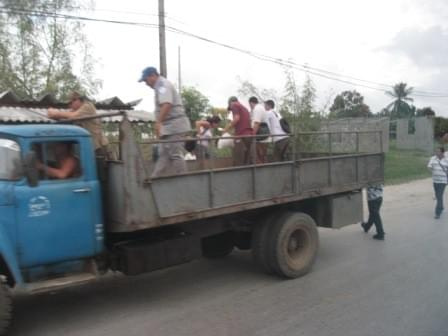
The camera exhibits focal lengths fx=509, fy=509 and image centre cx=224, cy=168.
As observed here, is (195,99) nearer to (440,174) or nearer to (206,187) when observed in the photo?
(440,174)

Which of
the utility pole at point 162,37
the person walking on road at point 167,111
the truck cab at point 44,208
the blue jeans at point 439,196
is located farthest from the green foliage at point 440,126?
the truck cab at point 44,208

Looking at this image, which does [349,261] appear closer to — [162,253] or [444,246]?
[444,246]

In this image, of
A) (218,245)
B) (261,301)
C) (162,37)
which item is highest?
(162,37)

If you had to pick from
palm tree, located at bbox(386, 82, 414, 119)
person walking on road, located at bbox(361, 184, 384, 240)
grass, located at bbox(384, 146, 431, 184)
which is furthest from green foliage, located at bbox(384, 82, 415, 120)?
person walking on road, located at bbox(361, 184, 384, 240)

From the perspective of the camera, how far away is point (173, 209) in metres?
5.12

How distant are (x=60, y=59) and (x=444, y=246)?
14.6m

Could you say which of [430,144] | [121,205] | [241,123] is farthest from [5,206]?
[430,144]

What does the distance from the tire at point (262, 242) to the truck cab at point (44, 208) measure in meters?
2.11

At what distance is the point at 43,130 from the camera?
4672 millimetres

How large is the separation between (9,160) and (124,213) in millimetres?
1134

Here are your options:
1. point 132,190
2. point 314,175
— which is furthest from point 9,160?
point 314,175

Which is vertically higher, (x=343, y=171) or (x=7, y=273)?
(x=343, y=171)

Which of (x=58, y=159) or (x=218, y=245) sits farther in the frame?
(x=218, y=245)

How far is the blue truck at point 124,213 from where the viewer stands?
4.47 metres
